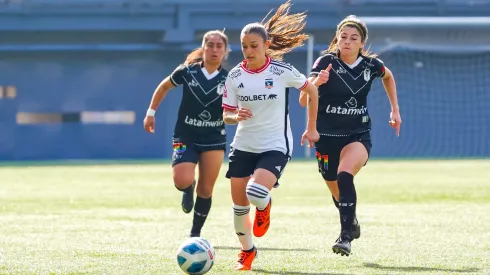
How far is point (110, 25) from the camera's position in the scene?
3756cm

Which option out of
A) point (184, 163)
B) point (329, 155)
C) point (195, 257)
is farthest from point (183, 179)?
Result: point (195, 257)

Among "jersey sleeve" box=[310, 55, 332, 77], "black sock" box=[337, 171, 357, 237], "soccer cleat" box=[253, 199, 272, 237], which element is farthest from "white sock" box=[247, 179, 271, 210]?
"jersey sleeve" box=[310, 55, 332, 77]

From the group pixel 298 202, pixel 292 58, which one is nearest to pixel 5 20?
pixel 292 58

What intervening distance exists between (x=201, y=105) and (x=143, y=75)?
27643mm

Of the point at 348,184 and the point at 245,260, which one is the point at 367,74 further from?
the point at 245,260

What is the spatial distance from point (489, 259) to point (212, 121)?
308cm

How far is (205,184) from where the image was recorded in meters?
10.1

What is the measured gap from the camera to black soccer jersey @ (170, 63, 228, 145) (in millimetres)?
10195

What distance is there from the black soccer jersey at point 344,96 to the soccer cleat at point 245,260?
1663mm

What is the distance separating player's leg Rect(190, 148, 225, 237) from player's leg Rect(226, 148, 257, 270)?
1680 mm

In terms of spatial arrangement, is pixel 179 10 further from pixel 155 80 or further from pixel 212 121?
pixel 212 121

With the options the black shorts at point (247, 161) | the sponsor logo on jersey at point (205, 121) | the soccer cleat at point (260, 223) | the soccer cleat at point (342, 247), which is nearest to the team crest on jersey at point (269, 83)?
the black shorts at point (247, 161)

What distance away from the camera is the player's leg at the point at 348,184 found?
8.50m

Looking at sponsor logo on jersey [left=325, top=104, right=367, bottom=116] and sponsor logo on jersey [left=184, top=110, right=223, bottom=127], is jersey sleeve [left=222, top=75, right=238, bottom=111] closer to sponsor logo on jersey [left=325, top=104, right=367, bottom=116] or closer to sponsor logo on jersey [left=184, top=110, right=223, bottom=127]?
sponsor logo on jersey [left=325, top=104, right=367, bottom=116]
